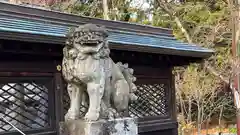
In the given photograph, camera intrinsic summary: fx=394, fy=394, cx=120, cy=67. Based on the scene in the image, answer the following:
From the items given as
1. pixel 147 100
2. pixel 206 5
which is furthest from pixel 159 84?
pixel 206 5

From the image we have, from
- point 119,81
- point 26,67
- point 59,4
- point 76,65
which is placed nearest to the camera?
point 76,65

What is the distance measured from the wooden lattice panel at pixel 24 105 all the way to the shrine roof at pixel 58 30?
0.74m

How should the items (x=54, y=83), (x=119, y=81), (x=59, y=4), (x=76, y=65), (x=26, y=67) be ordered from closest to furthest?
(x=76, y=65) → (x=119, y=81) → (x=26, y=67) → (x=54, y=83) → (x=59, y=4)

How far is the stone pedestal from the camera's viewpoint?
13.3 feet

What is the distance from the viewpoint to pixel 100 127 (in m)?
4.09

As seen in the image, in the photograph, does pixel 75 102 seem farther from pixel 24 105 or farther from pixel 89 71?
pixel 24 105

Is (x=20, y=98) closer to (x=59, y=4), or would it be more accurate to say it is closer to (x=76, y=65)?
(x=76, y=65)

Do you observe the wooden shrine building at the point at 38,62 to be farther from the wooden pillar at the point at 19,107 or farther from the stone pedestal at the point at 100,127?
the stone pedestal at the point at 100,127

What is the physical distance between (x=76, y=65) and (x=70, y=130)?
72 cm

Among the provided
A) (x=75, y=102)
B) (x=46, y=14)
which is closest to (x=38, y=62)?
(x=46, y=14)

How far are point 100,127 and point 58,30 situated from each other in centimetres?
168

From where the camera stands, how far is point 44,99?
5.21 m

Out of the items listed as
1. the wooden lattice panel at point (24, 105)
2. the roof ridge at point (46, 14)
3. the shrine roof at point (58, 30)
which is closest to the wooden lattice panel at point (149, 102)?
the shrine roof at point (58, 30)

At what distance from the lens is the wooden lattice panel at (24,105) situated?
15.7ft
